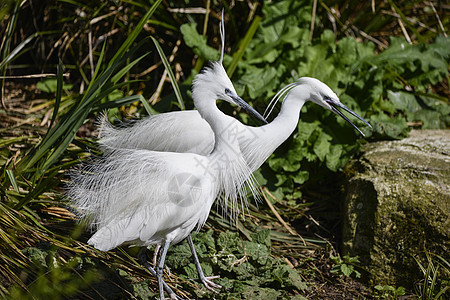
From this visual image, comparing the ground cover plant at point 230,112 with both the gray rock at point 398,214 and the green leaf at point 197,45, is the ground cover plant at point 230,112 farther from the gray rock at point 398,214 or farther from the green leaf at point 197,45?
the gray rock at point 398,214

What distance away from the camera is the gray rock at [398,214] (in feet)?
10.2

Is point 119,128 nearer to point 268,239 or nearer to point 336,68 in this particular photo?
point 268,239

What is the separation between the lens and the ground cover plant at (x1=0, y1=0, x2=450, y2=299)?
9.52 ft

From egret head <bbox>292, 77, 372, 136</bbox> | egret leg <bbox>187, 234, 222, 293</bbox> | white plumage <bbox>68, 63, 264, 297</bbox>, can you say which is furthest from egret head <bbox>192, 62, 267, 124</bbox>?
egret leg <bbox>187, 234, 222, 293</bbox>

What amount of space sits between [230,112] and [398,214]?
1.62 meters

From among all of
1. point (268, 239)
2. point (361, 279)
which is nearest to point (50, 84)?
point (268, 239)

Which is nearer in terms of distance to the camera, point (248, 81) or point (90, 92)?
point (90, 92)

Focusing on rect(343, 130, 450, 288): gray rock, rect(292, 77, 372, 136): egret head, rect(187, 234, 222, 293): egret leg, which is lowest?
rect(187, 234, 222, 293): egret leg

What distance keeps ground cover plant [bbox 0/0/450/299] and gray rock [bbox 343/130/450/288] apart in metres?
0.11

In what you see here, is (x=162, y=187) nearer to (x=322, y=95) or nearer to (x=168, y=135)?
(x=168, y=135)

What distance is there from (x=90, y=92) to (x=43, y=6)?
8.27ft

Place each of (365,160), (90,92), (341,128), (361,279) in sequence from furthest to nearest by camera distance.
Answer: (341,128), (365,160), (361,279), (90,92)

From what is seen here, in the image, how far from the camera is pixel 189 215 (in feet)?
8.88

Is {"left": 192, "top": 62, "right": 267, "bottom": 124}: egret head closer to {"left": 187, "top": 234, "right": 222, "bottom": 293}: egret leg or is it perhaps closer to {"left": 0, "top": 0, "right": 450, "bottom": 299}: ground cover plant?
{"left": 0, "top": 0, "right": 450, "bottom": 299}: ground cover plant
